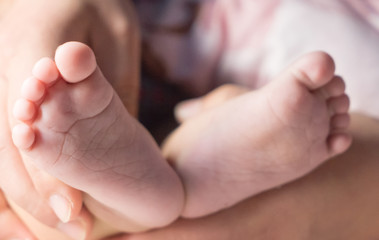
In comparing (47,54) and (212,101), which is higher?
(47,54)

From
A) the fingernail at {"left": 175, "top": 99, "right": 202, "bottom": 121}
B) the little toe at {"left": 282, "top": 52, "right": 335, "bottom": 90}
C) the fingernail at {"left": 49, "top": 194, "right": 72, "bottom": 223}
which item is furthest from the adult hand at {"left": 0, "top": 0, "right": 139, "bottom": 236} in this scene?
the little toe at {"left": 282, "top": 52, "right": 335, "bottom": 90}

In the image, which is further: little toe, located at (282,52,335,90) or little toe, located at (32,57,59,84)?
little toe, located at (282,52,335,90)

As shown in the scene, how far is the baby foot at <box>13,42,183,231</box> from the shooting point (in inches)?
15.6

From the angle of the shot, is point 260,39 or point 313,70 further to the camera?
point 260,39

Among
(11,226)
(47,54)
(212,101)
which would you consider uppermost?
(47,54)

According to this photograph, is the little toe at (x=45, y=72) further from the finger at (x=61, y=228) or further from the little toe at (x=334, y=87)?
the little toe at (x=334, y=87)

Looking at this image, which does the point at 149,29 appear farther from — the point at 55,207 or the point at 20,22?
the point at 55,207

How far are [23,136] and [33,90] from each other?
4 centimetres

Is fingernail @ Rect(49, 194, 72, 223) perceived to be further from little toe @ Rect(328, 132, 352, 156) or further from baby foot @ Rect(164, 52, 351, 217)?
little toe @ Rect(328, 132, 352, 156)

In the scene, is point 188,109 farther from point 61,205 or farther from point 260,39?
point 61,205

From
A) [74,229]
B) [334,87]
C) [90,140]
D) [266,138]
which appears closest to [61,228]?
[74,229]

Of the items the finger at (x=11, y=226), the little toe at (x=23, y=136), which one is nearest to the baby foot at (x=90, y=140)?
the little toe at (x=23, y=136)

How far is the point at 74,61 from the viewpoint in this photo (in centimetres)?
39

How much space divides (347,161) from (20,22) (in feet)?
1.55
